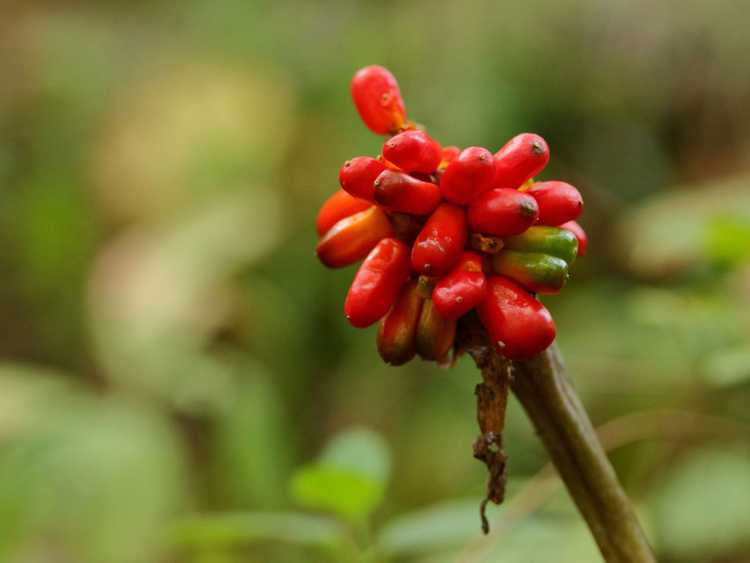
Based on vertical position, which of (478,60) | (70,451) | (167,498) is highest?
(478,60)

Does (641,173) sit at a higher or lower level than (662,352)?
higher

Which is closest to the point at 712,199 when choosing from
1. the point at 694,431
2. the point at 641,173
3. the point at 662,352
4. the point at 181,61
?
the point at 662,352

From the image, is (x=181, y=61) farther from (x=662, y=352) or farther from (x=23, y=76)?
(x=662, y=352)

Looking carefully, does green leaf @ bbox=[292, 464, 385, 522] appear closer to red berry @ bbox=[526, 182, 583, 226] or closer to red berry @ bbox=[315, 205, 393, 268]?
red berry @ bbox=[315, 205, 393, 268]

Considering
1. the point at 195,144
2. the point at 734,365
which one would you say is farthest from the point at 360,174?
the point at 195,144

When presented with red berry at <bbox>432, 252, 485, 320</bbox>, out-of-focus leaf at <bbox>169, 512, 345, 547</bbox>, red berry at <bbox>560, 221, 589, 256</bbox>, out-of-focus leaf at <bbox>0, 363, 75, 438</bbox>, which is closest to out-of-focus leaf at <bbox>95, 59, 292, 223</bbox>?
out-of-focus leaf at <bbox>0, 363, 75, 438</bbox>

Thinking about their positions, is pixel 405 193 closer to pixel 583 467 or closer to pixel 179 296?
pixel 583 467
